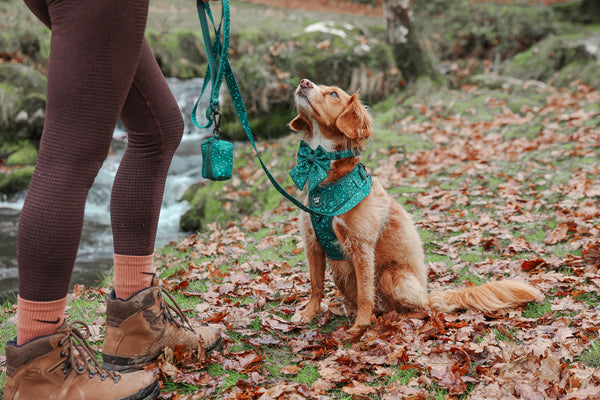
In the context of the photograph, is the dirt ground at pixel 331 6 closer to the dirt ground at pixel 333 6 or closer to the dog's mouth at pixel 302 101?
the dirt ground at pixel 333 6

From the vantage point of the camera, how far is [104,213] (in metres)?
8.21

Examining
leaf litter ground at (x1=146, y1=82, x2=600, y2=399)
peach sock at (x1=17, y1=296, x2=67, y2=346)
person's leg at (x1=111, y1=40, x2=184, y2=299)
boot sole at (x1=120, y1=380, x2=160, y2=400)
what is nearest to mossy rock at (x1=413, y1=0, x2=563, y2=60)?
leaf litter ground at (x1=146, y1=82, x2=600, y2=399)

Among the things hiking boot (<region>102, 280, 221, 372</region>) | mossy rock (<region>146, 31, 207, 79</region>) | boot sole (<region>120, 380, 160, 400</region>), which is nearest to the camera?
boot sole (<region>120, 380, 160, 400</region>)

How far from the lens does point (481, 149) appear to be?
25.9 feet

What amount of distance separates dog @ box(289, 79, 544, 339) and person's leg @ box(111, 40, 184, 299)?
1.12 meters

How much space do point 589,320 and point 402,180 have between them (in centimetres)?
448

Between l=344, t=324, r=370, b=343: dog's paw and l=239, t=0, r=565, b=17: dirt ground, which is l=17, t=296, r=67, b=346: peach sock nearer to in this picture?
l=344, t=324, r=370, b=343: dog's paw

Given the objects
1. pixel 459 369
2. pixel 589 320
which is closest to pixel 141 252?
pixel 459 369

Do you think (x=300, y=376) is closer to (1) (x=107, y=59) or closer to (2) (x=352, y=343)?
(2) (x=352, y=343)

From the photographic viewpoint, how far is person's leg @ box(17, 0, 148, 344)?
1679 mm

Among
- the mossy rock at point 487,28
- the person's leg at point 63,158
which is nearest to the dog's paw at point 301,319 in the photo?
the person's leg at point 63,158

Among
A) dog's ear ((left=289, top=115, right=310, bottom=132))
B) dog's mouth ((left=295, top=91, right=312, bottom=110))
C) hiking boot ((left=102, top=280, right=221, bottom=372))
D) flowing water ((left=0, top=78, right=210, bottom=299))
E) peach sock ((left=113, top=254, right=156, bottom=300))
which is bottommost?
flowing water ((left=0, top=78, right=210, bottom=299))

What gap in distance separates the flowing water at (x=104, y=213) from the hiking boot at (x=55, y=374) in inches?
133

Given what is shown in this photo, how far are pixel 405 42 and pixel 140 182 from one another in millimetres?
10246
